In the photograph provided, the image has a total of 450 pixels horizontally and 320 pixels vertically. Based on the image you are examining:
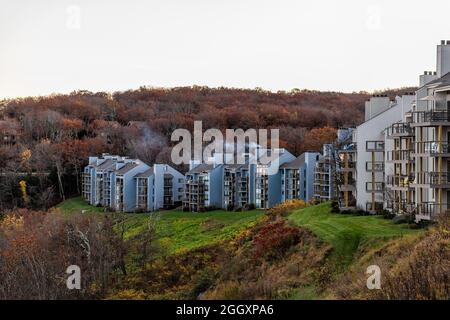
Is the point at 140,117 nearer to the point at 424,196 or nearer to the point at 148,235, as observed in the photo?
the point at 148,235

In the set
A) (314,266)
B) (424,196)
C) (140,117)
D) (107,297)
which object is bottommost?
(107,297)

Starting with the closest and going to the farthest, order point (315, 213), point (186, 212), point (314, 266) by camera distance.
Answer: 1. point (314, 266)
2. point (315, 213)
3. point (186, 212)

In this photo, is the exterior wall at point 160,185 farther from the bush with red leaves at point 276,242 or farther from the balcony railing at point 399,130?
the bush with red leaves at point 276,242

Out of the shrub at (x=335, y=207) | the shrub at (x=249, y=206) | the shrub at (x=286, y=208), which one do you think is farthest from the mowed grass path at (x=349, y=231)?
the shrub at (x=249, y=206)

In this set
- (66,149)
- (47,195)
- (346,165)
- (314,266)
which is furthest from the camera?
(66,149)

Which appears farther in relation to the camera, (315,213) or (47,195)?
(47,195)

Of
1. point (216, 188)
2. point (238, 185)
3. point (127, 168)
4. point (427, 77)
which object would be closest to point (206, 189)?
point (216, 188)

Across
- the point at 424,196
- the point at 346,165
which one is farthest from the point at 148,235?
the point at 424,196

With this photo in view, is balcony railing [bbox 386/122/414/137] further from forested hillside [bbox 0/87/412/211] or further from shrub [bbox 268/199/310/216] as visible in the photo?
forested hillside [bbox 0/87/412/211]
